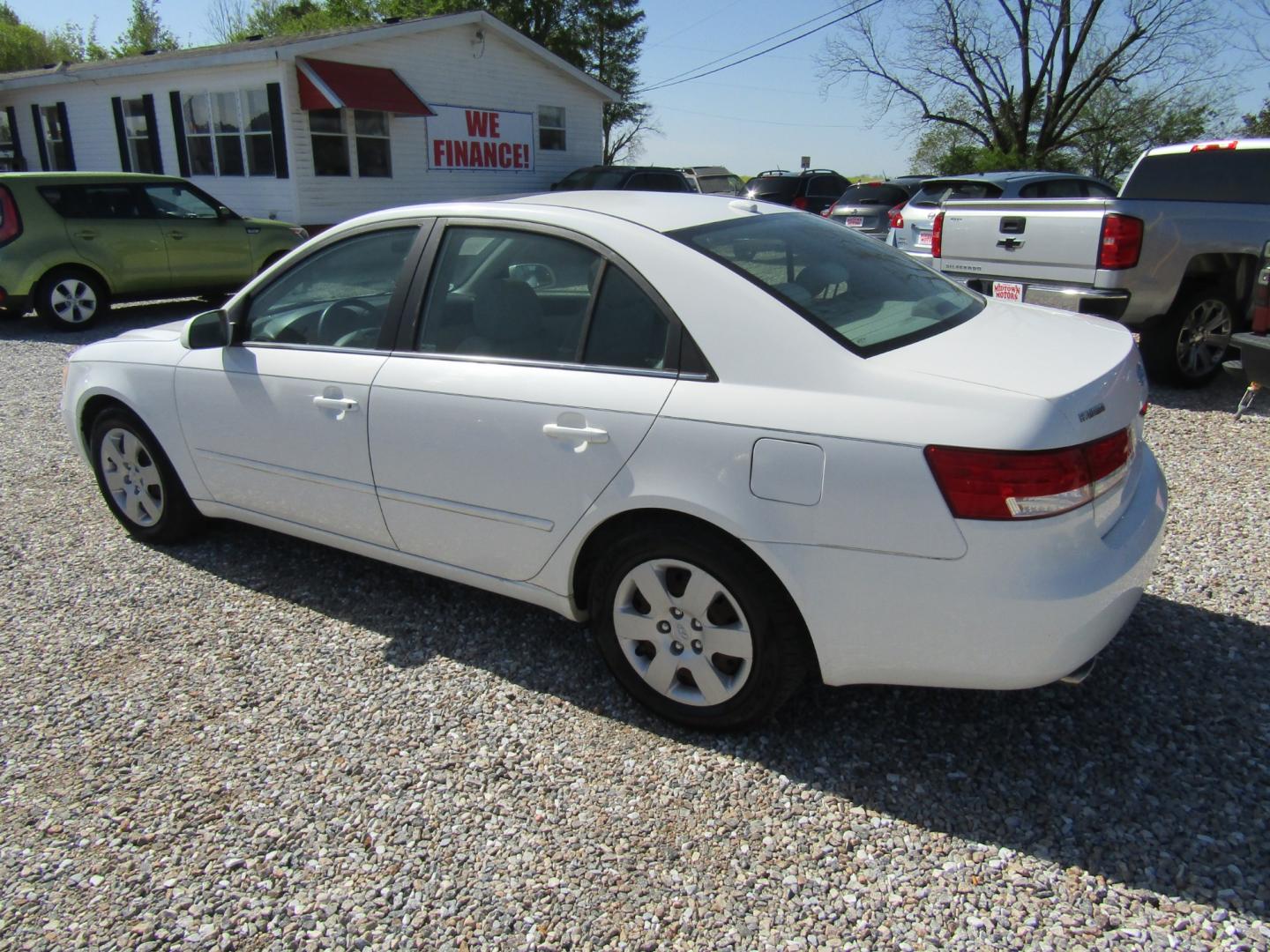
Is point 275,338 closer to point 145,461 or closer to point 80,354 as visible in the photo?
point 145,461

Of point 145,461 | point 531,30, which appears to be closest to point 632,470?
point 145,461

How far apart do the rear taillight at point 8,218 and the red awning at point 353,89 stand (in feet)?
25.5

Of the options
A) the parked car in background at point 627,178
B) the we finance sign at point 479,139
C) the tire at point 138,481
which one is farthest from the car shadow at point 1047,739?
the we finance sign at point 479,139

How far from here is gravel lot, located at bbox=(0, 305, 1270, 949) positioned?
7.36 ft

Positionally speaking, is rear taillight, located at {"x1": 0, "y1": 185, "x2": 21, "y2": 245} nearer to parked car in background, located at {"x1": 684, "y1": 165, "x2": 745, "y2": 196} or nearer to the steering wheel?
the steering wheel

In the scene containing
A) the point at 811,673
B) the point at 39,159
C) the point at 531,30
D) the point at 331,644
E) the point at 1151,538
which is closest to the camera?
the point at 1151,538

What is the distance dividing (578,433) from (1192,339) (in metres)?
5.78

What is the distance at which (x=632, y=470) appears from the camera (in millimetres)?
2686

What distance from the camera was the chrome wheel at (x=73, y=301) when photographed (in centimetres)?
1021

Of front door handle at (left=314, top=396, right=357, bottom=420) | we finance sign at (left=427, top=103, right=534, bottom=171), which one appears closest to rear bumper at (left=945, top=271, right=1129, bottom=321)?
front door handle at (left=314, top=396, right=357, bottom=420)

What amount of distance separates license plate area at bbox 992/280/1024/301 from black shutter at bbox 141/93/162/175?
18194 millimetres

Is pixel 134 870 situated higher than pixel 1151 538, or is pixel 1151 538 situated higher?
pixel 1151 538

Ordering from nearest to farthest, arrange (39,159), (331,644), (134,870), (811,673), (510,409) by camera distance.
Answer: (134,870) < (510,409) < (811,673) < (331,644) < (39,159)

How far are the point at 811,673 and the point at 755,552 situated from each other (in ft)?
2.72
